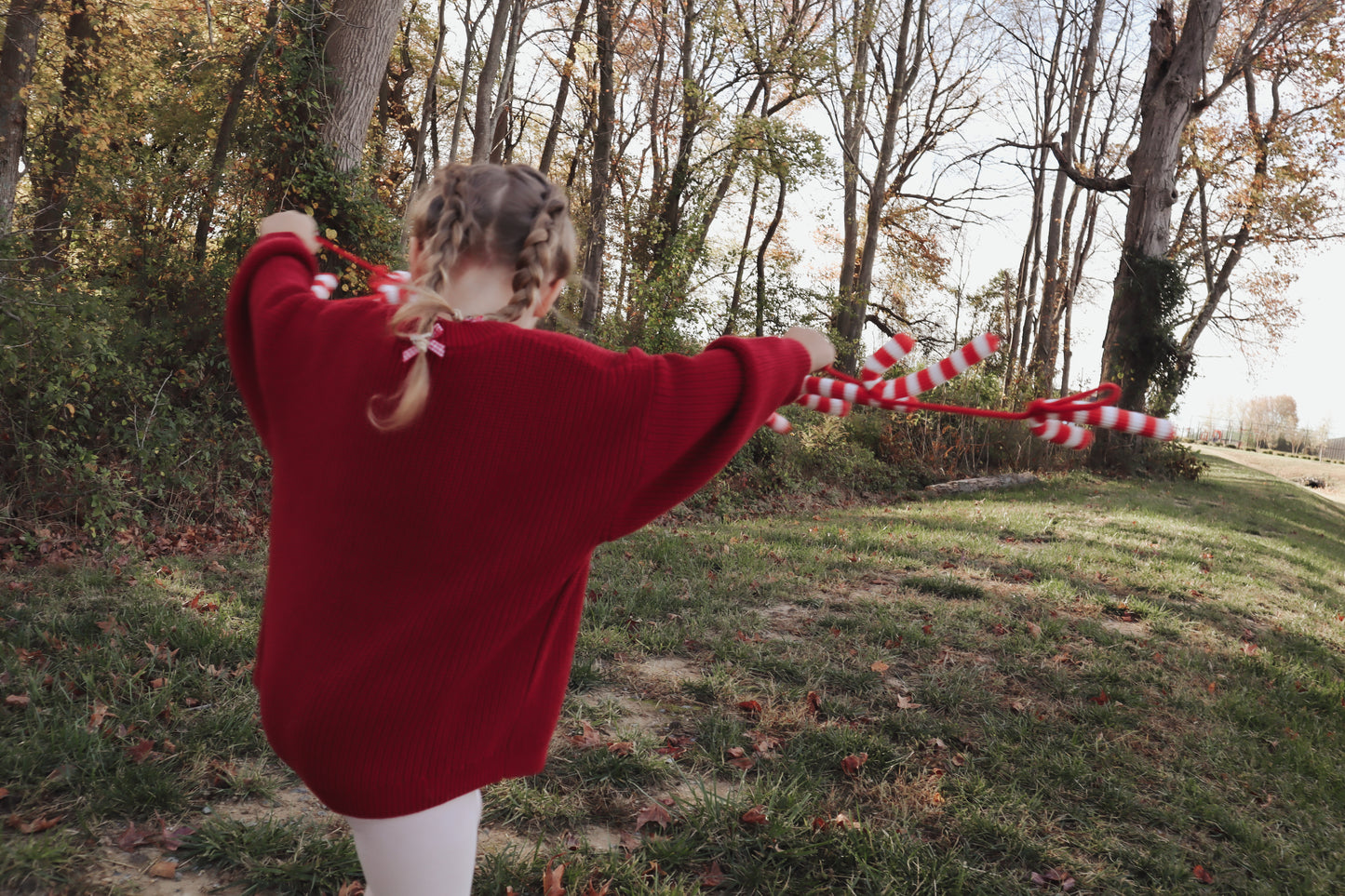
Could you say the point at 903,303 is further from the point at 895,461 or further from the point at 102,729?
the point at 102,729

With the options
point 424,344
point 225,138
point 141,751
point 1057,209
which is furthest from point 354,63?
point 1057,209

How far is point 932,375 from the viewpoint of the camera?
1.74 m

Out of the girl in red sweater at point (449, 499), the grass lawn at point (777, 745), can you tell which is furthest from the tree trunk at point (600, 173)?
the girl in red sweater at point (449, 499)

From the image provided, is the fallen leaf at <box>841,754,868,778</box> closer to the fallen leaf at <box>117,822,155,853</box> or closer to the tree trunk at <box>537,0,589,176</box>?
the fallen leaf at <box>117,822,155,853</box>

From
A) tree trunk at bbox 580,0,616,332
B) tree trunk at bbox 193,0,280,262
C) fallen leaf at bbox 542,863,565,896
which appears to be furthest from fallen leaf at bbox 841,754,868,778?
tree trunk at bbox 580,0,616,332

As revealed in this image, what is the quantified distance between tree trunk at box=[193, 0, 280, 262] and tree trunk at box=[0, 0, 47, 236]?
1.69 metres

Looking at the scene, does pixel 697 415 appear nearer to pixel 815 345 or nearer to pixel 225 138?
pixel 815 345

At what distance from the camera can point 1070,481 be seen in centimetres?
1484

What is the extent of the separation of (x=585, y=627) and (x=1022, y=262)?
85.9 ft

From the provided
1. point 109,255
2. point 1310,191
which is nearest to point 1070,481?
point 1310,191

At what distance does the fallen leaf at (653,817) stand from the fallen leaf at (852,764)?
0.84 m

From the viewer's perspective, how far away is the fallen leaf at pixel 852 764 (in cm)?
336

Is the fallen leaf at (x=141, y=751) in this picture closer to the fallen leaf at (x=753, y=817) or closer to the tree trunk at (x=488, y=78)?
the fallen leaf at (x=753, y=817)

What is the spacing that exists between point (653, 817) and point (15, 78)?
9554 mm
